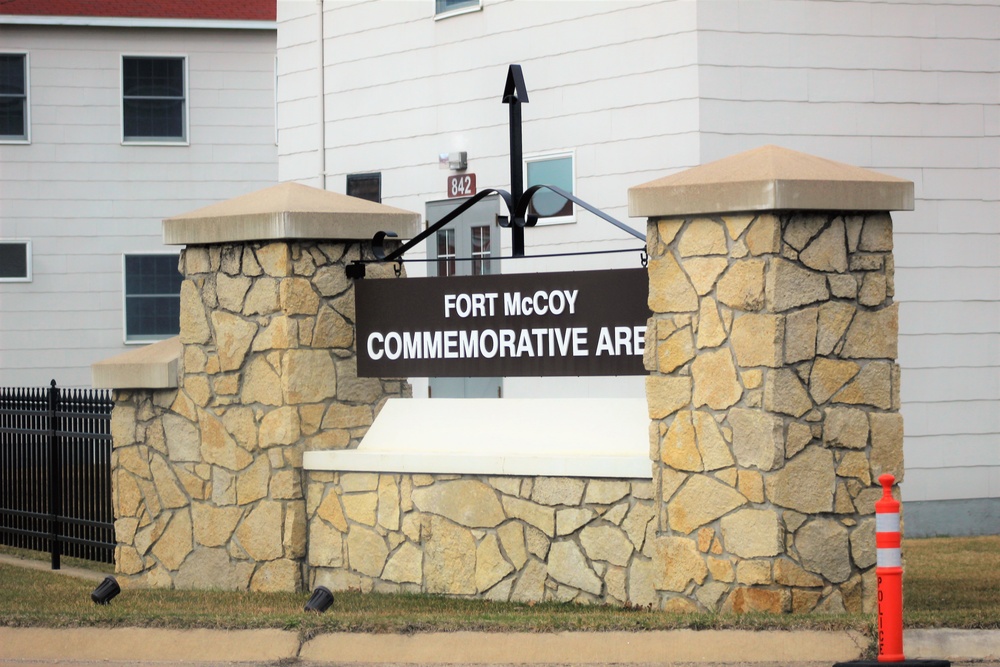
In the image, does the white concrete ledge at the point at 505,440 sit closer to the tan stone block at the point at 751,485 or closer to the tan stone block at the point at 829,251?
the tan stone block at the point at 751,485

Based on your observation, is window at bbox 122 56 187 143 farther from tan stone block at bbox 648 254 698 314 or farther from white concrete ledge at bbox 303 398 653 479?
tan stone block at bbox 648 254 698 314

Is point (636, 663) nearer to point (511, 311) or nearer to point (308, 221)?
point (511, 311)

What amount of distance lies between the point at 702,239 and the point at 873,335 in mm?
1091

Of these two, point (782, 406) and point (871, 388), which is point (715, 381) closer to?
point (782, 406)

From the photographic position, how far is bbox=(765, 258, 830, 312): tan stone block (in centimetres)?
773

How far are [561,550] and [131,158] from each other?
14929 mm

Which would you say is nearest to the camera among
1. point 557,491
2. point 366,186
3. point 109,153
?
point 557,491

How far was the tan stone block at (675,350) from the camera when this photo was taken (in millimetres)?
8070

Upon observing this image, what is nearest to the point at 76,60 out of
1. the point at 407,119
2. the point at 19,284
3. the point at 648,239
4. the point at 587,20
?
the point at 19,284

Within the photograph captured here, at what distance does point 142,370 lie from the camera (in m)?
10.1

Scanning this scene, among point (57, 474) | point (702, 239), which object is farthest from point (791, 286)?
point (57, 474)

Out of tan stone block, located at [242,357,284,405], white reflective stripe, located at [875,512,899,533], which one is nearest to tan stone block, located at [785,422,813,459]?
white reflective stripe, located at [875,512,899,533]

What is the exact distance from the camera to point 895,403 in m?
8.00

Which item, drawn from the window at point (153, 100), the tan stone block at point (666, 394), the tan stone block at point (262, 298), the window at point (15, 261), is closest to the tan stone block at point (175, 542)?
the tan stone block at point (262, 298)
